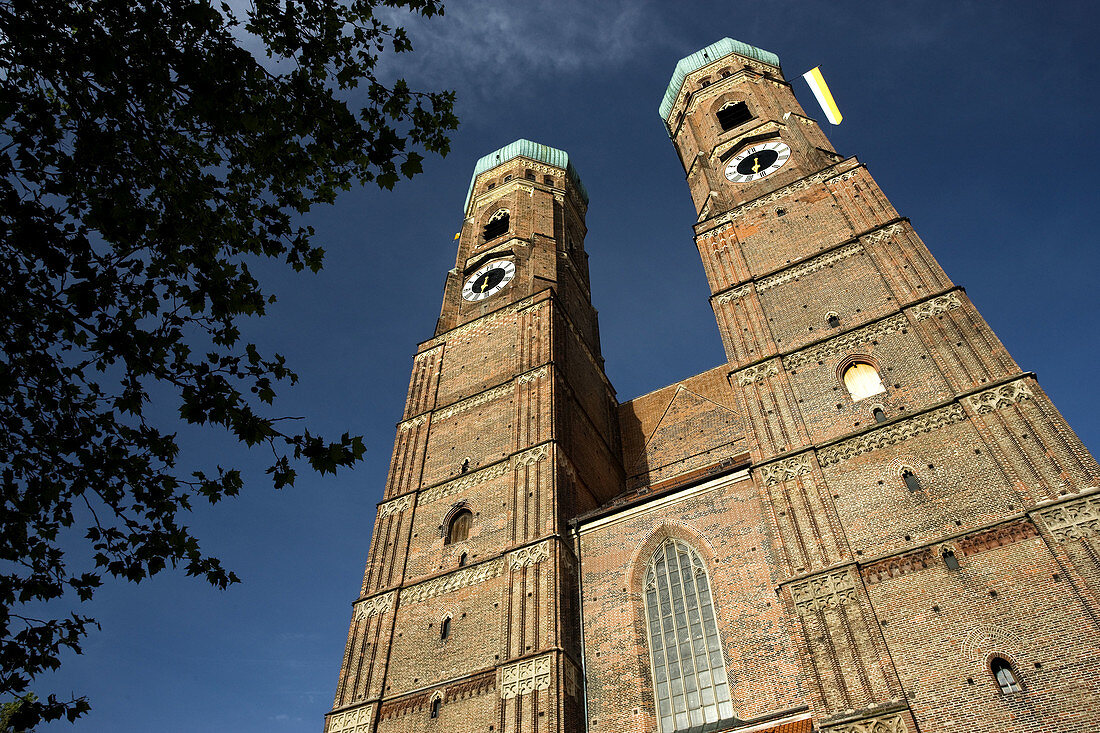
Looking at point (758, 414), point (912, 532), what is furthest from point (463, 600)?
point (912, 532)

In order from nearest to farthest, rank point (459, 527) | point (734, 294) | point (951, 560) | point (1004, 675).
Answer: point (1004, 675) < point (951, 560) < point (459, 527) < point (734, 294)

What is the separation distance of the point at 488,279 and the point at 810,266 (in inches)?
524

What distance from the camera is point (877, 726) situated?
1305 centimetres

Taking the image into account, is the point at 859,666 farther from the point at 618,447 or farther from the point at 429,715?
the point at 618,447

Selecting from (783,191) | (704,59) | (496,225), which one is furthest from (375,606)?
(704,59)

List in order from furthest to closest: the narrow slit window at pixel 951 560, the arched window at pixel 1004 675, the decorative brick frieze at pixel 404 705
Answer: the decorative brick frieze at pixel 404 705 < the narrow slit window at pixel 951 560 < the arched window at pixel 1004 675

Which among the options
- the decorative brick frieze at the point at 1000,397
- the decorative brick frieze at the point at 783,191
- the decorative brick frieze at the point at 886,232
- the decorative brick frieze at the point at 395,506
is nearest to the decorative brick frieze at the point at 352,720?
the decorative brick frieze at the point at 395,506

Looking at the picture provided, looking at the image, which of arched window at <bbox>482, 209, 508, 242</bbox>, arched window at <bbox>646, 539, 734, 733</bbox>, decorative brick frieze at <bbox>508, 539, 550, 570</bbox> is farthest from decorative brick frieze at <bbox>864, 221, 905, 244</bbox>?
arched window at <bbox>482, 209, 508, 242</bbox>

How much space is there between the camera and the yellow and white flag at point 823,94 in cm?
3275

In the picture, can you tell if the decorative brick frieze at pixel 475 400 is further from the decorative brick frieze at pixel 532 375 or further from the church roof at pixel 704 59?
the church roof at pixel 704 59

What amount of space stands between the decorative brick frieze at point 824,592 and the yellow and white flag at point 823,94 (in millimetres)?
22986

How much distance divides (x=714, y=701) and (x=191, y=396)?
1256 centimetres

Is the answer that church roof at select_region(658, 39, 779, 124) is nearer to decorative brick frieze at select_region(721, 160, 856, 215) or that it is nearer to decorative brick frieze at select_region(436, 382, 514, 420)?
decorative brick frieze at select_region(721, 160, 856, 215)

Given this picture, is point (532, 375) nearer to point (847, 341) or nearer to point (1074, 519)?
point (847, 341)
